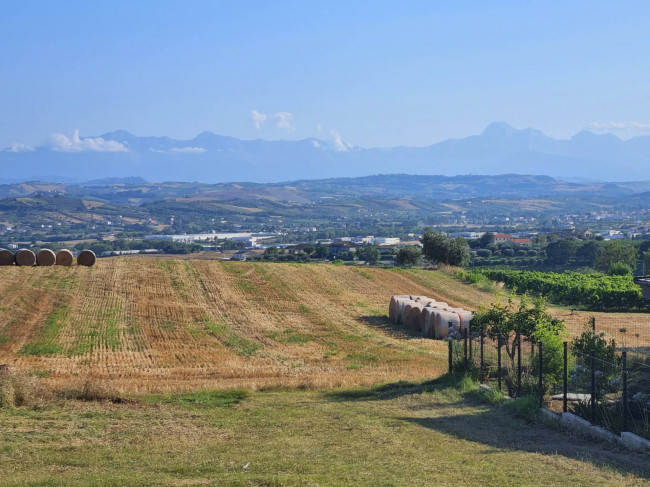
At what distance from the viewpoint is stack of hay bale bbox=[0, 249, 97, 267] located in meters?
50.4

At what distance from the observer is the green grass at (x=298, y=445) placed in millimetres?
11711

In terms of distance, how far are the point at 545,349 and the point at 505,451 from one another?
547cm

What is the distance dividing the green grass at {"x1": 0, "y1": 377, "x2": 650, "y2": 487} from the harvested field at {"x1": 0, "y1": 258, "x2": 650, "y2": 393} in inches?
152

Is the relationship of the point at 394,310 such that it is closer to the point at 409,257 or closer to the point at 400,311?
the point at 400,311

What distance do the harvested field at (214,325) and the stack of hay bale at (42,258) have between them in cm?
118

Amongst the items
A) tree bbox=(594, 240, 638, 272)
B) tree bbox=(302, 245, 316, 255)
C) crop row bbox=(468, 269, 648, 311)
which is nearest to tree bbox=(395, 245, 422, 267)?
crop row bbox=(468, 269, 648, 311)

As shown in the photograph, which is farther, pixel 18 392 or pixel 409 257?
pixel 409 257

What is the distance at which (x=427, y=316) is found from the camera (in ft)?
127

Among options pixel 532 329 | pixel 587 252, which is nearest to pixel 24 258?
pixel 532 329

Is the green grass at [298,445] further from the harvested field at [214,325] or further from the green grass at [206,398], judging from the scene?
the harvested field at [214,325]

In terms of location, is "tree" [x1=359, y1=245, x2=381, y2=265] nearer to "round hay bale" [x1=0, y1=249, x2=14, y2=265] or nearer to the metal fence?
"round hay bale" [x1=0, y1=249, x2=14, y2=265]

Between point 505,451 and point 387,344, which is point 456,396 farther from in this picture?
point 387,344

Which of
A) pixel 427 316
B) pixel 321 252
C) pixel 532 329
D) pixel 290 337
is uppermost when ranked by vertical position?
pixel 532 329

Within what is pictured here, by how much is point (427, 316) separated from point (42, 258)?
25.9 metres
